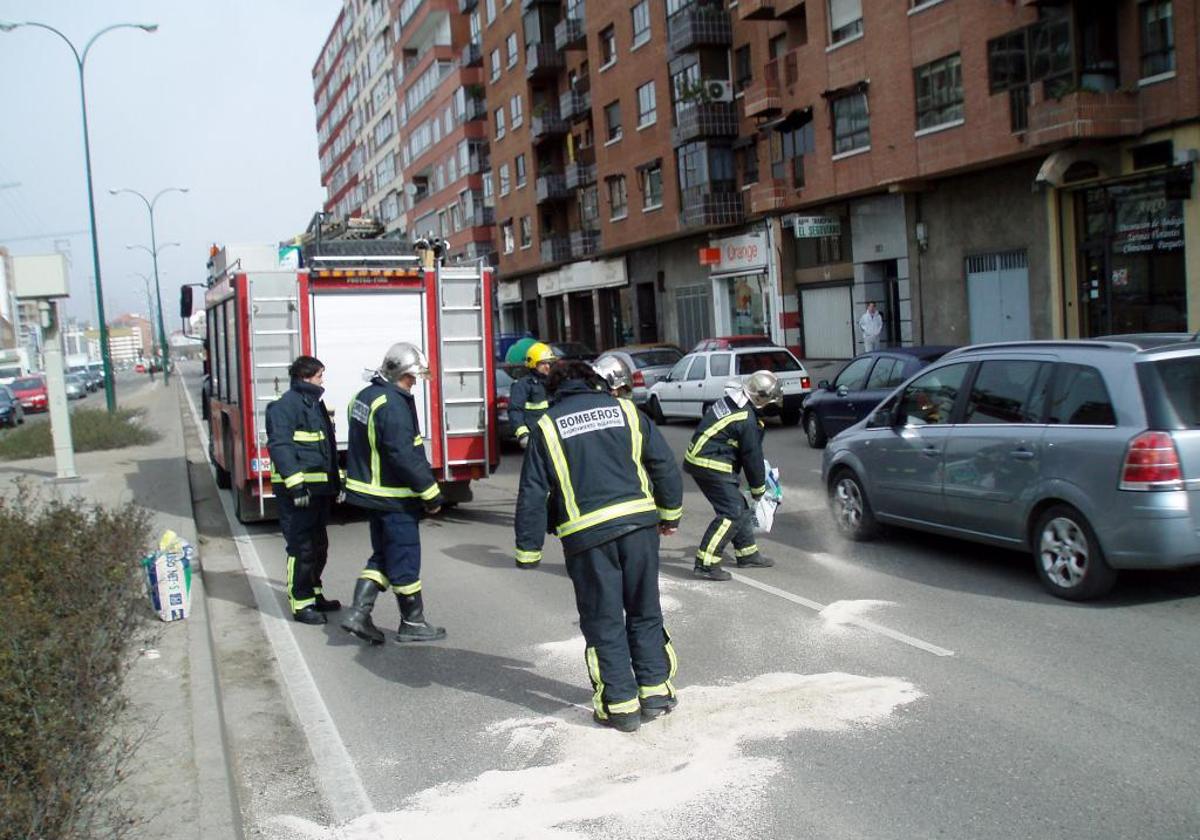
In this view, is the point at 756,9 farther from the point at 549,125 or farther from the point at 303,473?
the point at 303,473

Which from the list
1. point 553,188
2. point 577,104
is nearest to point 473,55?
point 553,188

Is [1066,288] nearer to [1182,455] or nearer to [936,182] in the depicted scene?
[936,182]

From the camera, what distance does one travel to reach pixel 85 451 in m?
21.5

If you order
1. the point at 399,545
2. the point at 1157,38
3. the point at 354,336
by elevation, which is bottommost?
the point at 399,545

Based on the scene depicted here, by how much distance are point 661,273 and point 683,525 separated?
31.5m

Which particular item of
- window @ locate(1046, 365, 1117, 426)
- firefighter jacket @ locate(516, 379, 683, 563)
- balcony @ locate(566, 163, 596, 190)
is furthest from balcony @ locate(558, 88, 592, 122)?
firefighter jacket @ locate(516, 379, 683, 563)

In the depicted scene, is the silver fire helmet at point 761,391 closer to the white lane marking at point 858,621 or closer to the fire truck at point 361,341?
the white lane marking at point 858,621

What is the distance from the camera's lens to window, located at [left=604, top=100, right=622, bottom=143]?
42.6m

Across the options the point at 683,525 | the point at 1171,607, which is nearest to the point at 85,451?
the point at 683,525

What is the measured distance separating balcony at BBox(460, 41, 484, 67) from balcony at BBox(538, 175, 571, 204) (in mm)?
12145

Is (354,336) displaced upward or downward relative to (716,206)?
downward

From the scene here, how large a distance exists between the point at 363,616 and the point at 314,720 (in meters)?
1.29

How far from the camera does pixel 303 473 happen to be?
7762 millimetres

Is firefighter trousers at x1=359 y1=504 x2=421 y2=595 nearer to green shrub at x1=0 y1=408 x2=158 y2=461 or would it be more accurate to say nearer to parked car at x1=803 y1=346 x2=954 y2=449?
parked car at x1=803 y1=346 x2=954 y2=449
